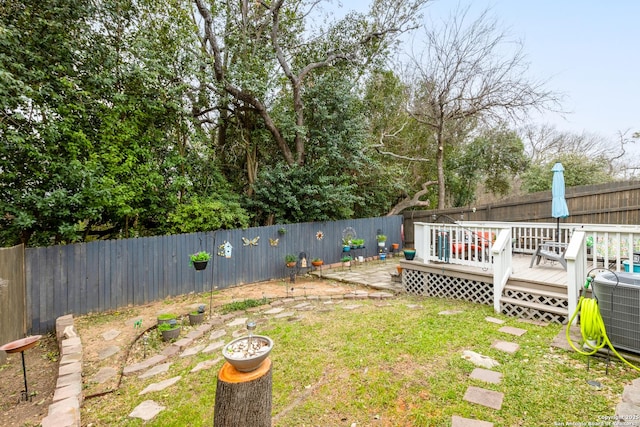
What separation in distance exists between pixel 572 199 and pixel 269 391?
9569 mm

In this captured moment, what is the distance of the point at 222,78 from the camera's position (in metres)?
7.64

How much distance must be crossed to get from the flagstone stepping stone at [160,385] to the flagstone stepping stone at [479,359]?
3.06 metres

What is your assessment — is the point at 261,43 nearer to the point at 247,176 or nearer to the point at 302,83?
the point at 302,83

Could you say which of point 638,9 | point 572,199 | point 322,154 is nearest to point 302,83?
point 322,154

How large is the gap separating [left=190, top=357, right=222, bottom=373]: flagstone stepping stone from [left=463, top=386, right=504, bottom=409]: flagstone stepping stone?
2.57 metres

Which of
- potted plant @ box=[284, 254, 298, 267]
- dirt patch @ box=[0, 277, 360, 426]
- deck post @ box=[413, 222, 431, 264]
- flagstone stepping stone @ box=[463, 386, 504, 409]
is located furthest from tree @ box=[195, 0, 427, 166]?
flagstone stepping stone @ box=[463, 386, 504, 409]

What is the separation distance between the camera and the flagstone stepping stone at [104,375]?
10.9 ft

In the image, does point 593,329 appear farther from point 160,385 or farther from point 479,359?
point 160,385

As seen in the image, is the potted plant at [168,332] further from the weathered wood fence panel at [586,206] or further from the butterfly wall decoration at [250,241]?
the weathered wood fence panel at [586,206]

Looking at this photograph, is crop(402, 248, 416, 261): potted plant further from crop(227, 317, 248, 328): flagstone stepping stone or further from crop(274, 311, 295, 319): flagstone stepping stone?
crop(227, 317, 248, 328): flagstone stepping stone

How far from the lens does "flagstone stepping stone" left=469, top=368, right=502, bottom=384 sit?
2761 mm

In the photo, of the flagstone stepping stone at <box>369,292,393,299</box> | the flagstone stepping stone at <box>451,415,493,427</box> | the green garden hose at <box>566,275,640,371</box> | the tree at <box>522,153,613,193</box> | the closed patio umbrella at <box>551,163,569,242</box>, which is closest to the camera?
the flagstone stepping stone at <box>451,415,493,427</box>

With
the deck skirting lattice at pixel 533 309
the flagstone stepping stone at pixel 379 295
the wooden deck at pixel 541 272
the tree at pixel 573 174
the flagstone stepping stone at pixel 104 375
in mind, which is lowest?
the flagstone stepping stone at pixel 104 375

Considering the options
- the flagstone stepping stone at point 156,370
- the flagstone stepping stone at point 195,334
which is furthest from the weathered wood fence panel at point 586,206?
the flagstone stepping stone at point 156,370
